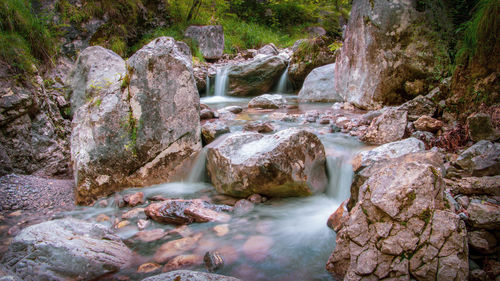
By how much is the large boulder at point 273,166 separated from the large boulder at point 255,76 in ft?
22.5

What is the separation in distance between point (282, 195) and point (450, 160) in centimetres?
186

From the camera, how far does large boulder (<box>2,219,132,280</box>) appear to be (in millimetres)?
2205

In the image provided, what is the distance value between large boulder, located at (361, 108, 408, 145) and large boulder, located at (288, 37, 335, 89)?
19.1 ft

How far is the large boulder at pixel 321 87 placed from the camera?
7985mm

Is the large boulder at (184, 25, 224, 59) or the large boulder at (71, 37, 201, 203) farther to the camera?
the large boulder at (184, 25, 224, 59)

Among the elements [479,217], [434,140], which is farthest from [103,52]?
[479,217]

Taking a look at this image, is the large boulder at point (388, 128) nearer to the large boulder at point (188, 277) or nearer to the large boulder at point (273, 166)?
the large boulder at point (273, 166)

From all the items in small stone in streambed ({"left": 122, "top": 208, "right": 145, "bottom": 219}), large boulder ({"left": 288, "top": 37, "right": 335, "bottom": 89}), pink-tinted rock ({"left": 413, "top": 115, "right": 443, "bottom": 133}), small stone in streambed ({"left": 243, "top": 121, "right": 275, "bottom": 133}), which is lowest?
small stone in streambed ({"left": 122, "top": 208, "right": 145, "bottom": 219})

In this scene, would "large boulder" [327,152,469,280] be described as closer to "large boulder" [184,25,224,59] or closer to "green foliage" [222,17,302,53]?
"large boulder" [184,25,224,59]

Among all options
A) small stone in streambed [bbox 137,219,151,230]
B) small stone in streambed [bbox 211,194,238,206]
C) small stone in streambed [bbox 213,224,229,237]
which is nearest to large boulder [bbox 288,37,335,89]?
small stone in streambed [bbox 211,194,238,206]

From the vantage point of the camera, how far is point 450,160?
3.04 metres

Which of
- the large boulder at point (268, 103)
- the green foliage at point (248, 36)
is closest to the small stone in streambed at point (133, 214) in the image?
the large boulder at point (268, 103)

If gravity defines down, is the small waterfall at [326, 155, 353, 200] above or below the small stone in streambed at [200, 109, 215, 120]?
below

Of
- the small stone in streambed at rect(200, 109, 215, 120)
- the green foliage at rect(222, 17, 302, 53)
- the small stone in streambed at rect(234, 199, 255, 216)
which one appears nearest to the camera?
the small stone in streambed at rect(234, 199, 255, 216)
